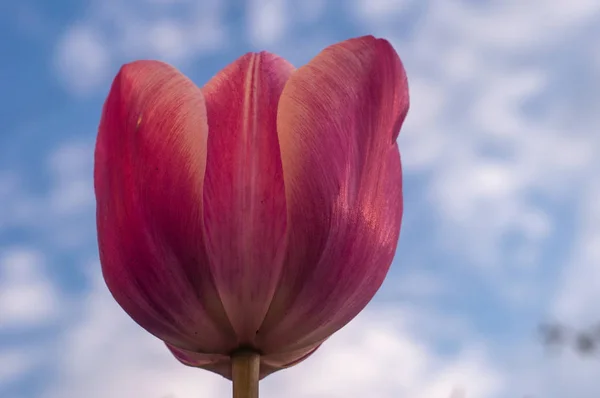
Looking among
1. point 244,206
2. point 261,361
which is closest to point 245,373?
point 261,361

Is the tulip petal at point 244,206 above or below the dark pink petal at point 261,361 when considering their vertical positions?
above

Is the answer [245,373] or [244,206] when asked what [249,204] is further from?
[245,373]

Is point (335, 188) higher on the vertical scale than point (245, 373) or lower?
higher

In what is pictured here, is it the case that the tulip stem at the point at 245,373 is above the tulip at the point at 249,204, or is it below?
below

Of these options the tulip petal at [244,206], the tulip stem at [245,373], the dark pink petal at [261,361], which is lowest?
the tulip stem at [245,373]
